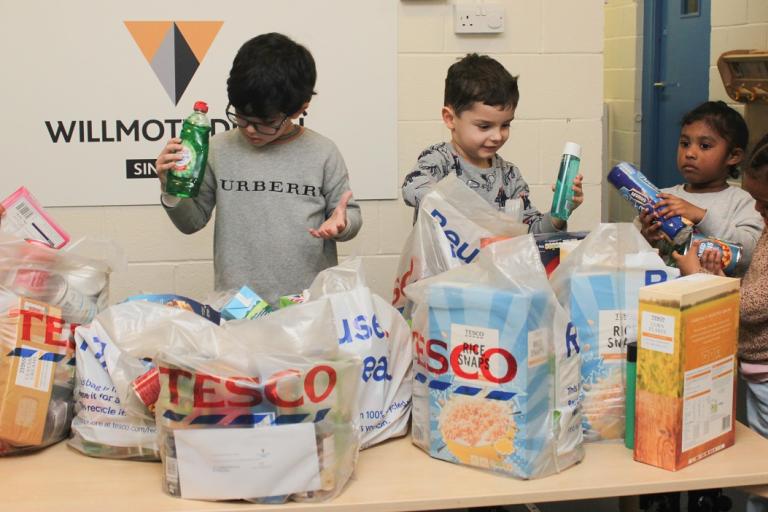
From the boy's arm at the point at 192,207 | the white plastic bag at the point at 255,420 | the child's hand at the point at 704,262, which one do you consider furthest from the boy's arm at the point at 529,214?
the white plastic bag at the point at 255,420

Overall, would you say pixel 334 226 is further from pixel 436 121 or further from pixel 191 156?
pixel 436 121

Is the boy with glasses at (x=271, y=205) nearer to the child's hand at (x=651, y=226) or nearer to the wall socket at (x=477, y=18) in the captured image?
the child's hand at (x=651, y=226)

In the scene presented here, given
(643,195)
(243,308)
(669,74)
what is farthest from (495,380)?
(669,74)

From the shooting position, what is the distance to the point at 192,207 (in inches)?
85.0

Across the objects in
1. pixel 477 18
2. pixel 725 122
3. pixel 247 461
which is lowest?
pixel 247 461

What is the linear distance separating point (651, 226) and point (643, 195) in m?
0.07

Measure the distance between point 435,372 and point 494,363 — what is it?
0.12 m

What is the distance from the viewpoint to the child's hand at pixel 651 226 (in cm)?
200

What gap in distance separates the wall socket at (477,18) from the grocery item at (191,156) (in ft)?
4.47

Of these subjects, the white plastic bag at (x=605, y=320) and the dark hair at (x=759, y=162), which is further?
the dark hair at (x=759, y=162)

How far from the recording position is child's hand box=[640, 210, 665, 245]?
200cm

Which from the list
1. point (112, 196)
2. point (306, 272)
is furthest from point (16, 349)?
point (112, 196)

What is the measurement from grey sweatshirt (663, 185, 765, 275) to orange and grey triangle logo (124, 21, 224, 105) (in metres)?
1.55

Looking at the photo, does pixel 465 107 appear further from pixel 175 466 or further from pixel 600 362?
pixel 175 466
